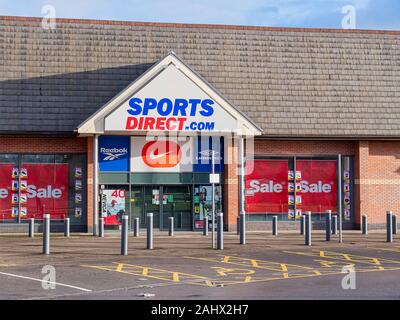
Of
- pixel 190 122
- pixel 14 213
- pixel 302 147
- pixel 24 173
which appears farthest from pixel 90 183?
pixel 302 147

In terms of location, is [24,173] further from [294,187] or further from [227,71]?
[294,187]

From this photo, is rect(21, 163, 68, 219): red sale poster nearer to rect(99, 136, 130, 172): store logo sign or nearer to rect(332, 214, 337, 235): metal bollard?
rect(99, 136, 130, 172): store logo sign

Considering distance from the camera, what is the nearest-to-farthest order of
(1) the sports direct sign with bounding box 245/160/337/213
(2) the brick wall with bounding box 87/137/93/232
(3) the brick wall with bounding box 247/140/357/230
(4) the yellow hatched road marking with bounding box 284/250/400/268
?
(4) the yellow hatched road marking with bounding box 284/250/400/268 → (2) the brick wall with bounding box 87/137/93/232 → (3) the brick wall with bounding box 247/140/357/230 → (1) the sports direct sign with bounding box 245/160/337/213

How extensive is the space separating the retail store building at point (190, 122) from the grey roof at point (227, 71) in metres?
0.06

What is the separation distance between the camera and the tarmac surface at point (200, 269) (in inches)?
546

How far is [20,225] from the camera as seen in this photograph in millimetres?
30391

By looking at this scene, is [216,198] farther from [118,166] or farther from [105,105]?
[105,105]

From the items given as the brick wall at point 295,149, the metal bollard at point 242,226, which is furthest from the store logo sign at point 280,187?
the metal bollard at point 242,226

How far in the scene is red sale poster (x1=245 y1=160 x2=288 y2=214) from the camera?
32.0 m

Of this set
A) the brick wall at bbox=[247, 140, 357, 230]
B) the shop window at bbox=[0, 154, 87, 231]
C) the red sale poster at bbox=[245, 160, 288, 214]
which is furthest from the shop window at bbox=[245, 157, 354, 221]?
the shop window at bbox=[0, 154, 87, 231]

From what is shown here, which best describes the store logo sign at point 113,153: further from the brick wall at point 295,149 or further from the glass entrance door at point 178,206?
the brick wall at point 295,149

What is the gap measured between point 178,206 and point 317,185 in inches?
256
